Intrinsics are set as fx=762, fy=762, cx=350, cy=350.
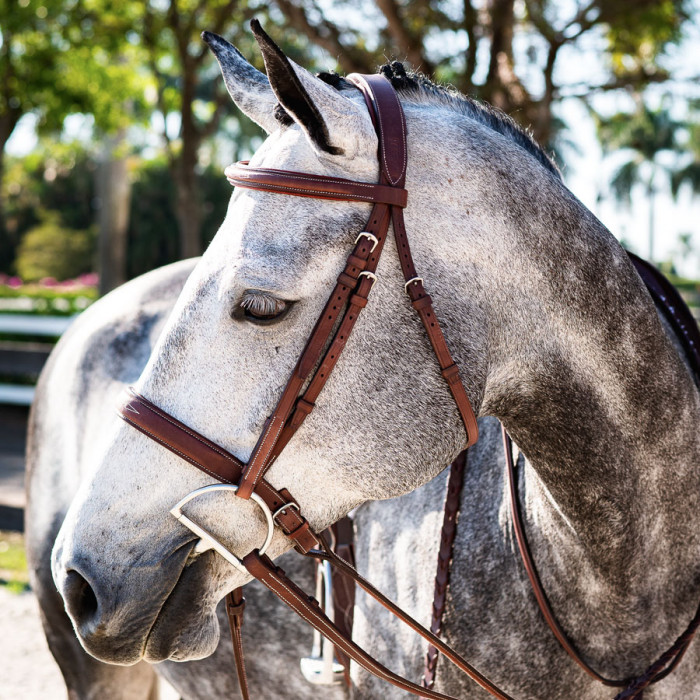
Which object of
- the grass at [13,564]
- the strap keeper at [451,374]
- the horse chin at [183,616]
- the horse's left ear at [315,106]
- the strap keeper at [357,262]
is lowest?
the grass at [13,564]

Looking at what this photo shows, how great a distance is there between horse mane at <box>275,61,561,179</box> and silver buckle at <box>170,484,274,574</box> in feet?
3.13

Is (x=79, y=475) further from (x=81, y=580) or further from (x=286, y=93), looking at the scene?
(x=286, y=93)

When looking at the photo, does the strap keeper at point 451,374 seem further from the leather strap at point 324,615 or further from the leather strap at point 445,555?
the leather strap at point 445,555

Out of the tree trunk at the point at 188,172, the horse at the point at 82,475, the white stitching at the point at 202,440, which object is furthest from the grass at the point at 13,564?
the white stitching at the point at 202,440

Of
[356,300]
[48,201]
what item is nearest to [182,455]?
[356,300]

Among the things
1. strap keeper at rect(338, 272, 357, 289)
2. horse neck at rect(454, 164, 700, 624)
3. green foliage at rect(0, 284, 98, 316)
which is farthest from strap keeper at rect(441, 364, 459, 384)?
green foliage at rect(0, 284, 98, 316)

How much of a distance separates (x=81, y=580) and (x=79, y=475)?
1.58 meters

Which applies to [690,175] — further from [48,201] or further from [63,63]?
[63,63]

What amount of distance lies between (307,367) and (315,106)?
18.7 inches

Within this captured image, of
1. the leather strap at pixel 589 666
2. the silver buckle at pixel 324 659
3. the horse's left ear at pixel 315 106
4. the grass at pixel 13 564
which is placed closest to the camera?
the horse's left ear at pixel 315 106

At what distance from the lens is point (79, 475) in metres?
2.94

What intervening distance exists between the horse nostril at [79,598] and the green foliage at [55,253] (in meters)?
35.1

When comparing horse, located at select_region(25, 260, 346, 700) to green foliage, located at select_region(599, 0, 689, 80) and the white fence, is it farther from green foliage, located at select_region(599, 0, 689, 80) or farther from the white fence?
the white fence

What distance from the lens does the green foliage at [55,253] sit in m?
34.2
